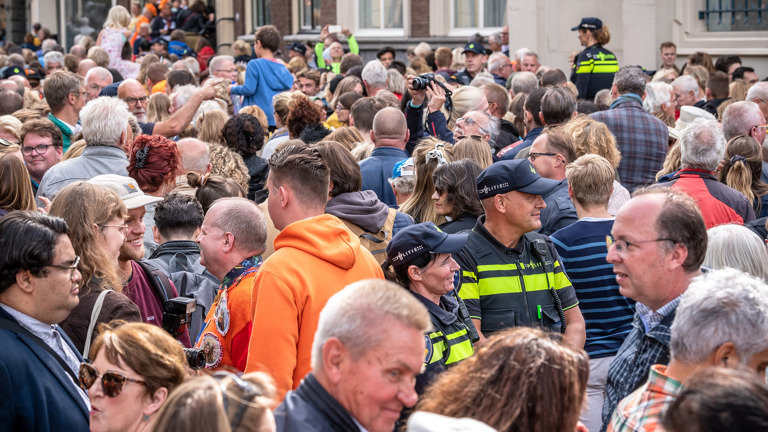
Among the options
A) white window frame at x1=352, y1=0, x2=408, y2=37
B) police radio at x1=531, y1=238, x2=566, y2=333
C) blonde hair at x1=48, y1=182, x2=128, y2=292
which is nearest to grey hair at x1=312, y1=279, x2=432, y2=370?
blonde hair at x1=48, y1=182, x2=128, y2=292

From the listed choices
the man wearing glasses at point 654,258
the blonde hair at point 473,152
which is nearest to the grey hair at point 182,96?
the blonde hair at point 473,152

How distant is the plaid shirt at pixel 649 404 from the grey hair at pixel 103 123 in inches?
169

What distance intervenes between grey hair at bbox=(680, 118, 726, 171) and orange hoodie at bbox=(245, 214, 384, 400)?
10.5ft

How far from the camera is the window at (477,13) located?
67.9ft

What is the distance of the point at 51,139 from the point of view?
264 inches

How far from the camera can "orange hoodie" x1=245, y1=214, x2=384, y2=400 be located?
354 cm

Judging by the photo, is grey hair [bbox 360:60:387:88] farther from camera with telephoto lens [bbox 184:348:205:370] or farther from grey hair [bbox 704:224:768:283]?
camera with telephoto lens [bbox 184:348:205:370]

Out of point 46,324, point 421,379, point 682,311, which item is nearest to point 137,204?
point 46,324

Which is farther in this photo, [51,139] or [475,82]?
[475,82]

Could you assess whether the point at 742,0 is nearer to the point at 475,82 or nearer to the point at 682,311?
the point at 475,82

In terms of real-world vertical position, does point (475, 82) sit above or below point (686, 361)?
above

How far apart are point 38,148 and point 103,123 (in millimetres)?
741

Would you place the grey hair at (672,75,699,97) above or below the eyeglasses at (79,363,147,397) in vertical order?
above

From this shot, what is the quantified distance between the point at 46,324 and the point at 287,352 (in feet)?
2.99
